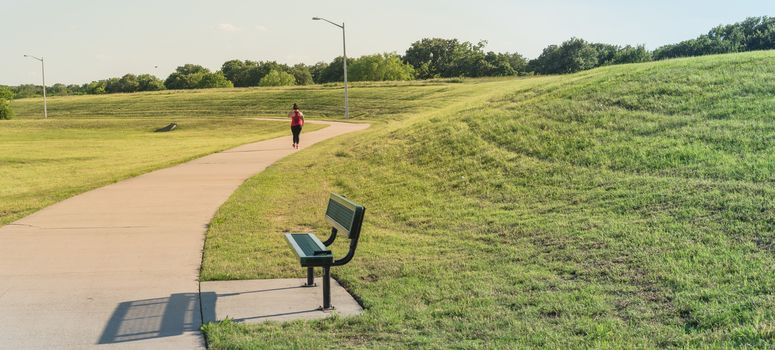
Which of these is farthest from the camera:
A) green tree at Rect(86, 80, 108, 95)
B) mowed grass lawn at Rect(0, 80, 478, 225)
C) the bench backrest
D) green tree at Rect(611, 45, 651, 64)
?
green tree at Rect(86, 80, 108, 95)

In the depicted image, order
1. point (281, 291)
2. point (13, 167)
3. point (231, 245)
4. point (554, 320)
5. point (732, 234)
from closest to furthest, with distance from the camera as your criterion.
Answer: point (554, 320) → point (281, 291) → point (732, 234) → point (231, 245) → point (13, 167)

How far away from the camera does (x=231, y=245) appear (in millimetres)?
7738

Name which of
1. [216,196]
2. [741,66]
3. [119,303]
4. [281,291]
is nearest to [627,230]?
[281,291]

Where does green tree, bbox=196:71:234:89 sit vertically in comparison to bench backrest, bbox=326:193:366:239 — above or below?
above

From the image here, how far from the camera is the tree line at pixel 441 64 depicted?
45375 millimetres

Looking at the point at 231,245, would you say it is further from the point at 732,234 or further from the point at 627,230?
the point at 732,234

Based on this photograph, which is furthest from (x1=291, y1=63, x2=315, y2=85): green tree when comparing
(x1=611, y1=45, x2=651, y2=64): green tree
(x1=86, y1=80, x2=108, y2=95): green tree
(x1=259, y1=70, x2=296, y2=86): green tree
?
(x1=611, y1=45, x2=651, y2=64): green tree

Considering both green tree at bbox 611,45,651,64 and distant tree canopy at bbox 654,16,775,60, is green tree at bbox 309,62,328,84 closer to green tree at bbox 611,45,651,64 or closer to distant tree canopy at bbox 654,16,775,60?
green tree at bbox 611,45,651,64

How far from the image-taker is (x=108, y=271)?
6.67 metres

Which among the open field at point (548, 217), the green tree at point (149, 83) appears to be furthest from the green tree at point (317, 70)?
the open field at point (548, 217)

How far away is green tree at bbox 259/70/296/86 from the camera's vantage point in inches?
4461

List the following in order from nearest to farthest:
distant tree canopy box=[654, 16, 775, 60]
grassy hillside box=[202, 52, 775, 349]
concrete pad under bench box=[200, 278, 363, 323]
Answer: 1. grassy hillside box=[202, 52, 775, 349]
2. concrete pad under bench box=[200, 278, 363, 323]
3. distant tree canopy box=[654, 16, 775, 60]

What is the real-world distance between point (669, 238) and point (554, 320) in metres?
2.26

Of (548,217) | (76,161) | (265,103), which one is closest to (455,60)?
(265,103)
